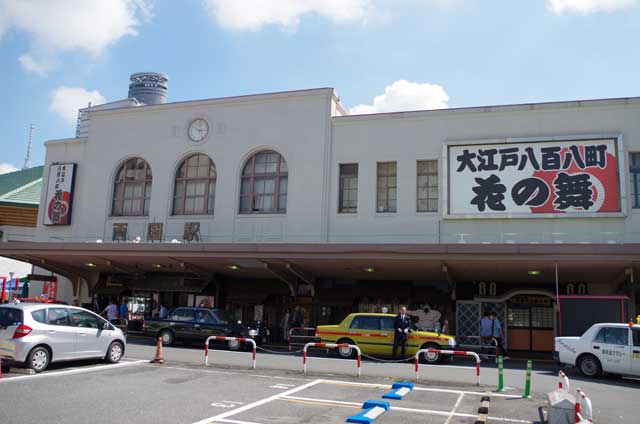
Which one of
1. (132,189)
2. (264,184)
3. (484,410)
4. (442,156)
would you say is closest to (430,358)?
(484,410)

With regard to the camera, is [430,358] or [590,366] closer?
[590,366]

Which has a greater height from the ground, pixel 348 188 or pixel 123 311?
pixel 348 188

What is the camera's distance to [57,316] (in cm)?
1311

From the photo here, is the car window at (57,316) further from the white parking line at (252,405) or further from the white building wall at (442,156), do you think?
the white building wall at (442,156)

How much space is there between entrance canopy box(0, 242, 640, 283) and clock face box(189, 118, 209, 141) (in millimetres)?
6193

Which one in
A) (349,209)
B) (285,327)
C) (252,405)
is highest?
(349,209)

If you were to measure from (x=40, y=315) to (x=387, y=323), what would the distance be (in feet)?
33.2

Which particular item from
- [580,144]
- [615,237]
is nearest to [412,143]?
[580,144]

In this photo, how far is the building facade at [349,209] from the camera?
21469mm

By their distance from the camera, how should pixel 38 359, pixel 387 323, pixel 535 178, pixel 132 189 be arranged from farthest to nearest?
1. pixel 132 189
2. pixel 535 178
3. pixel 387 323
4. pixel 38 359

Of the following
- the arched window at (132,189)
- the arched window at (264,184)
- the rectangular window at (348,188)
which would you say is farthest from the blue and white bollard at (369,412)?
the arched window at (132,189)

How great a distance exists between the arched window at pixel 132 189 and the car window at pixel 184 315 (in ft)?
27.1

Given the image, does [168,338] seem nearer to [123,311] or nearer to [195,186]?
[123,311]

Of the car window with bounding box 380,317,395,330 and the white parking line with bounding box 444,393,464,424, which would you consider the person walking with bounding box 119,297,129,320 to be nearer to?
the car window with bounding box 380,317,395,330
